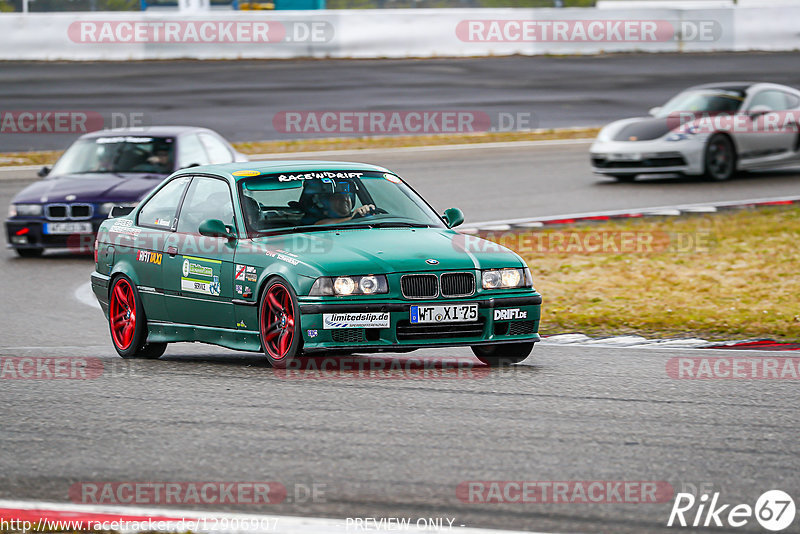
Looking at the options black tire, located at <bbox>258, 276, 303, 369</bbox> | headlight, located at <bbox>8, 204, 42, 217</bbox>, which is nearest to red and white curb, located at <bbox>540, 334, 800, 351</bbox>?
black tire, located at <bbox>258, 276, 303, 369</bbox>

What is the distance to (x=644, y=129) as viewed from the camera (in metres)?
19.2

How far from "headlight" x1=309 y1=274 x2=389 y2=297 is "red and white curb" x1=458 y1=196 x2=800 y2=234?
8.01 m

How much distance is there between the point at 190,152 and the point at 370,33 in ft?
63.0

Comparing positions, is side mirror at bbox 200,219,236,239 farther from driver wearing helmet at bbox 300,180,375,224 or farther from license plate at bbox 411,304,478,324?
license plate at bbox 411,304,478,324

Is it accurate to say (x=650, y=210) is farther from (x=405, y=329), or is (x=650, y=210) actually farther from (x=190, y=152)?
(x=405, y=329)

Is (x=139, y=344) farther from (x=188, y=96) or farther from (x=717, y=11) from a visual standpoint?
(x=717, y=11)

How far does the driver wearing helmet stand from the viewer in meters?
8.52

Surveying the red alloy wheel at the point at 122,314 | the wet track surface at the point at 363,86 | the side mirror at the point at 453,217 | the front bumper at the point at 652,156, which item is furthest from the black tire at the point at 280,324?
the wet track surface at the point at 363,86

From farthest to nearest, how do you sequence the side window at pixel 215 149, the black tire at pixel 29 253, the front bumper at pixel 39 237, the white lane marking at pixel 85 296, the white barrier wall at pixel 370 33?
the white barrier wall at pixel 370 33 < the side window at pixel 215 149 < the black tire at pixel 29 253 < the front bumper at pixel 39 237 < the white lane marking at pixel 85 296

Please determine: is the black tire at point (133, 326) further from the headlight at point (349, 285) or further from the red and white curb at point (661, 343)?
the red and white curb at point (661, 343)

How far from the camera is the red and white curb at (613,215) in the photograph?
16.0m

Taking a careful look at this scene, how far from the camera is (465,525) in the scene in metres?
4.67

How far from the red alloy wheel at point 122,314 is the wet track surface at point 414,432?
0.24 metres

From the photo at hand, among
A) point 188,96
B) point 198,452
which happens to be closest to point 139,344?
point 198,452
